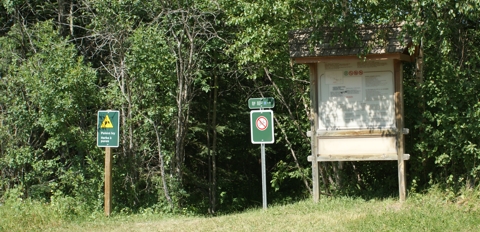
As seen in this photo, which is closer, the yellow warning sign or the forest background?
the forest background

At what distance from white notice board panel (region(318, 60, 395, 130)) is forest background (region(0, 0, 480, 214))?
754mm

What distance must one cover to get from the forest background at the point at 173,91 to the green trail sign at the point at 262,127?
5.08 feet

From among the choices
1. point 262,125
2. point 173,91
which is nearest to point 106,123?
point 173,91

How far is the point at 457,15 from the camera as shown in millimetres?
10539

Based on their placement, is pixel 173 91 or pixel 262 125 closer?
pixel 262 125

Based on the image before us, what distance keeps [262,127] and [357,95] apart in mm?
1889

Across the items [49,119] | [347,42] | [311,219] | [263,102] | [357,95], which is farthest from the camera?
[49,119]

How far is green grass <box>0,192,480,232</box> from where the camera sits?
28.7 feet

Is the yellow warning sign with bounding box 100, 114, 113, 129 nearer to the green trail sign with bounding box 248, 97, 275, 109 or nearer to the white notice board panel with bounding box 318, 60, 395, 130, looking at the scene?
the green trail sign with bounding box 248, 97, 275, 109

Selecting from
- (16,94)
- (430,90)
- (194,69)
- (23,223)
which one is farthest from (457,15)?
(16,94)

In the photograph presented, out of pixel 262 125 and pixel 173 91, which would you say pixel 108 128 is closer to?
pixel 173 91

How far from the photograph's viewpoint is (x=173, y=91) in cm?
1302

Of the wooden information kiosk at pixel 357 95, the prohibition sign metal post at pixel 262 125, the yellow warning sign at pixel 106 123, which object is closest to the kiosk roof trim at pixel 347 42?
the wooden information kiosk at pixel 357 95

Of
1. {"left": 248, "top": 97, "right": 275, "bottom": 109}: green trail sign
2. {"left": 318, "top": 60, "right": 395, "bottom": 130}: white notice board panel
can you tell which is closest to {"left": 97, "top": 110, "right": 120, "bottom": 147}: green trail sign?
{"left": 248, "top": 97, "right": 275, "bottom": 109}: green trail sign
